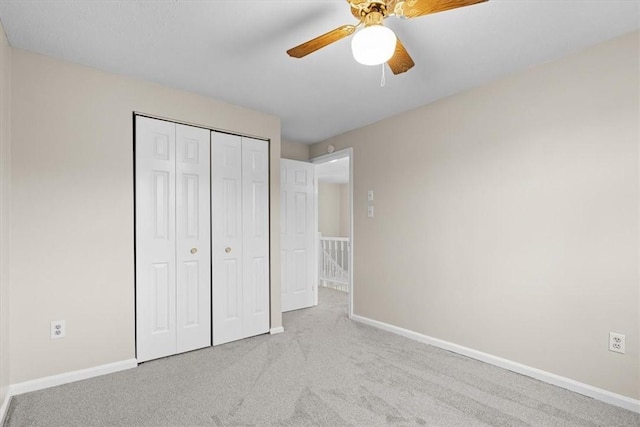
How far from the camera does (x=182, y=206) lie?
296 centimetres

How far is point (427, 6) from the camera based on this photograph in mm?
1469

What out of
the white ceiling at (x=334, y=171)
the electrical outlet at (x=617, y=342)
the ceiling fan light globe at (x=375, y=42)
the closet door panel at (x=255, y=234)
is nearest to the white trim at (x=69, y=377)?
the closet door panel at (x=255, y=234)

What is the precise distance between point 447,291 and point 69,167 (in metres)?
3.26

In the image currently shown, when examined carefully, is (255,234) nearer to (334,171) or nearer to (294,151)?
(294,151)

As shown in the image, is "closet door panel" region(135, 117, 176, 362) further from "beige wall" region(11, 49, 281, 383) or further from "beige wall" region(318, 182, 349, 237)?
"beige wall" region(318, 182, 349, 237)

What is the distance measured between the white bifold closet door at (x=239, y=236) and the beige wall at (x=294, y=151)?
42.7 inches

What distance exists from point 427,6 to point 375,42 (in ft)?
1.02

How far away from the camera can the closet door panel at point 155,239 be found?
273cm

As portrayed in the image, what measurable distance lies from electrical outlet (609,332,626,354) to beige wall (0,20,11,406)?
12.3 feet

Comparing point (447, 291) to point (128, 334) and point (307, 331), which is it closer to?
point (307, 331)

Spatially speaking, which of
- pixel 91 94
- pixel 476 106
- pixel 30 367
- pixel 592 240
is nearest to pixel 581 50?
pixel 476 106

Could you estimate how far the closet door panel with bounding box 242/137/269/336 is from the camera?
338 centimetres

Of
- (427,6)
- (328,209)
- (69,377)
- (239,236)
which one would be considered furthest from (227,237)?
(328,209)

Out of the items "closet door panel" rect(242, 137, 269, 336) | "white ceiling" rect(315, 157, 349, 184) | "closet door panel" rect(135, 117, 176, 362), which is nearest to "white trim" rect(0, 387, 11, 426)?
"closet door panel" rect(135, 117, 176, 362)
